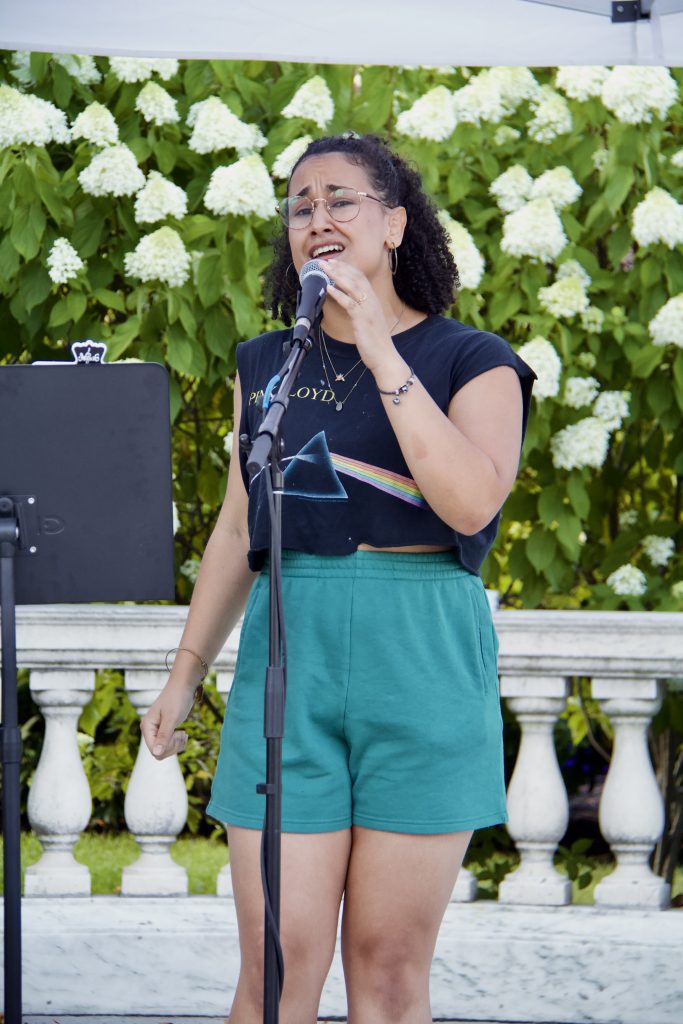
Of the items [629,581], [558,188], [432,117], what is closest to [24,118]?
[432,117]

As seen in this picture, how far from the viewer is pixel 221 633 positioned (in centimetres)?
255

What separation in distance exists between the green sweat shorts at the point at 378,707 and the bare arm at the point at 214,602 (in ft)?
0.82

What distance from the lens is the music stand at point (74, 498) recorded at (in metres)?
2.44

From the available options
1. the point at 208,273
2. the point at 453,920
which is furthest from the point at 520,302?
the point at 453,920

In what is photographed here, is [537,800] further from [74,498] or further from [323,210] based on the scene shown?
[323,210]

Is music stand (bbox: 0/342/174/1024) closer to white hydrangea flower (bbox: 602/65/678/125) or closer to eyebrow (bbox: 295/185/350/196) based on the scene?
eyebrow (bbox: 295/185/350/196)

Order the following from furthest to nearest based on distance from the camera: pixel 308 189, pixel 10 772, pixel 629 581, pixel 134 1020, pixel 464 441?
pixel 629 581
pixel 134 1020
pixel 10 772
pixel 308 189
pixel 464 441

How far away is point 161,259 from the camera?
4.04 m

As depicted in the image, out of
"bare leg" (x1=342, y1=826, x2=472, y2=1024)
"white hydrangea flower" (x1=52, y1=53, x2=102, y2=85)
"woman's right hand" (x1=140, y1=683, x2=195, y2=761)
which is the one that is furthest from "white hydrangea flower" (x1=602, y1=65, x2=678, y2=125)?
"bare leg" (x1=342, y1=826, x2=472, y2=1024)

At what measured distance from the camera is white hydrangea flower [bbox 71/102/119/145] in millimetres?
4027

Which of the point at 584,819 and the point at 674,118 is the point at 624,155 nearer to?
the point at 674,118

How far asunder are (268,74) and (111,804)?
2620 mm

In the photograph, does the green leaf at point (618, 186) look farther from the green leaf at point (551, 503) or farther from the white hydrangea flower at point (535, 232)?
the green leaf at point (551, 503)

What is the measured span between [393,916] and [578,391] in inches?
88.6
